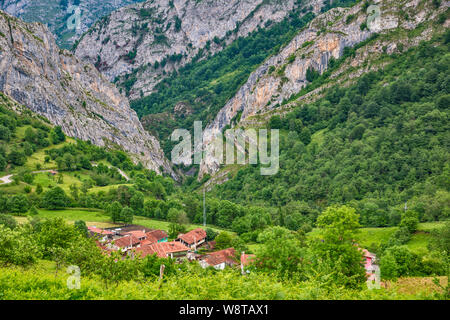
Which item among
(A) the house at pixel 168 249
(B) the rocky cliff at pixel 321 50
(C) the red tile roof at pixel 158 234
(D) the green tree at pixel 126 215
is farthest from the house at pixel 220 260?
(B) the rocky cliff at pixel 321 50

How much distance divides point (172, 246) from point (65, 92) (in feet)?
353

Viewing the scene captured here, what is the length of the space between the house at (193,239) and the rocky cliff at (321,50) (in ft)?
205

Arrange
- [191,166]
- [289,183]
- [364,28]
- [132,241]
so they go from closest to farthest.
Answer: [132,241] < [289,183] < [364,28] < [191,166]

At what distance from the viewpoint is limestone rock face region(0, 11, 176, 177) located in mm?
114688

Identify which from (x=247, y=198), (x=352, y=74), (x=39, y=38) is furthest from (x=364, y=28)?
(x=39, y=38)

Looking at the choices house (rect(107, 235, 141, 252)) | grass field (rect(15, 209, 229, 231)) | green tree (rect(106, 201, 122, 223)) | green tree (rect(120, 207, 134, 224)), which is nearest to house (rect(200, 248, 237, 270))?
house (rect(107, 235, 141, 252))

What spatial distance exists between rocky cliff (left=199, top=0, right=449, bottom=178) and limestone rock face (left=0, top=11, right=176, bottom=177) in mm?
34638

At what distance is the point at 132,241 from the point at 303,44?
377ft

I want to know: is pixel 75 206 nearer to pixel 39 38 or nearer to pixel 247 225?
pixel 247 225

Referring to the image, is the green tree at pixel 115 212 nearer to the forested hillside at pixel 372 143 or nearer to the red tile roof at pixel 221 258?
the red tile roof at pixel 221 258

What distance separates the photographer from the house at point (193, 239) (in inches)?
2170

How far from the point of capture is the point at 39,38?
130250 mm

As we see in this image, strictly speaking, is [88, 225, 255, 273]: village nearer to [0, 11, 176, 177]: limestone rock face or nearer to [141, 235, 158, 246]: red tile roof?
[141, 235, 158, 246]: red tile roof

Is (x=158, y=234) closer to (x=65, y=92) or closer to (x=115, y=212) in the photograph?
(x=115, y=212)
